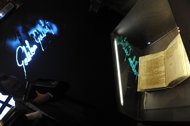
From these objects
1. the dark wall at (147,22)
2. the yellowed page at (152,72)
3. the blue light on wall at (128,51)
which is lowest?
the yellowed page at (152,72)

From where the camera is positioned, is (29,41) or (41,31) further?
(41,31)

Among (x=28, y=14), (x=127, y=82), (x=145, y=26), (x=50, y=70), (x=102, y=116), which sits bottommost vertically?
(x=102, y=116)

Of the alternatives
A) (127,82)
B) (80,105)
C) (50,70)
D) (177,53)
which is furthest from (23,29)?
(177,53)

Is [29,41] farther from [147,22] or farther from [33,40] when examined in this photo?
[147,22]

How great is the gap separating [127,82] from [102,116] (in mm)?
617

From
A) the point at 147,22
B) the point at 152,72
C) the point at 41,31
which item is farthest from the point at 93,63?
the point at 152,72

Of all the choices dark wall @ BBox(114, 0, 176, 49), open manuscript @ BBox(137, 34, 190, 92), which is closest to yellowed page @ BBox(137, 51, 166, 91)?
open manuscript @ BBox(137, 34, 190, 92)

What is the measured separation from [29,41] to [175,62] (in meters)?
1.63

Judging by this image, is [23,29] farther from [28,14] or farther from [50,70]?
[50,70]

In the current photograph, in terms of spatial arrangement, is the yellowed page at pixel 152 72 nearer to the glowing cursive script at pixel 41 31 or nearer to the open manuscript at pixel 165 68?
the open manuscript at pixel 165 68

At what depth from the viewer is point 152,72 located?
1870 mm

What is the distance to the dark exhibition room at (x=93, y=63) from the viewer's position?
1.54 metres

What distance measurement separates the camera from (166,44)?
6.58 ft

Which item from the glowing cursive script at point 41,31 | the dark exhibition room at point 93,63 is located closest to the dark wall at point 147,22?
the dark exhibition room at point 93,63
